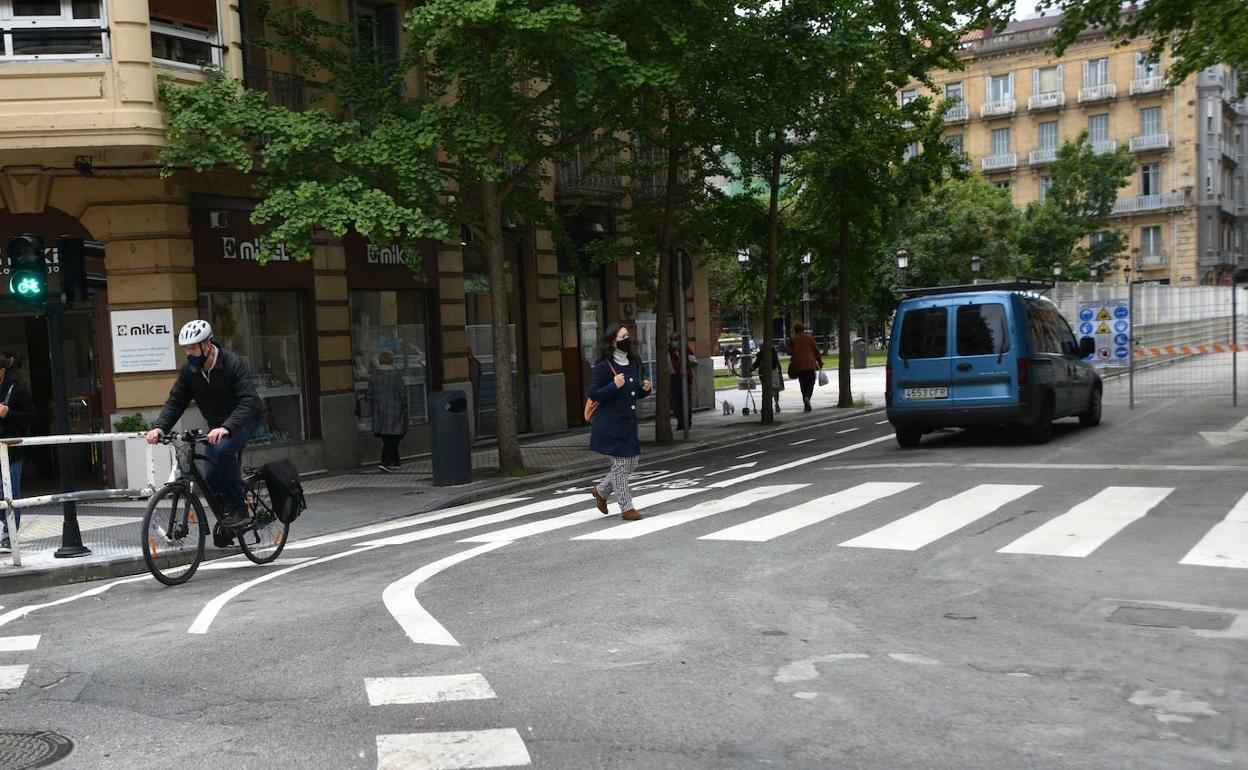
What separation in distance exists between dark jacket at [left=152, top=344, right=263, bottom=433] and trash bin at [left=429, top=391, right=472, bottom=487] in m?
5.80

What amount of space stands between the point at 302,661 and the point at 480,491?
825 cm

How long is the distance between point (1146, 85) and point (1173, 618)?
7242cm

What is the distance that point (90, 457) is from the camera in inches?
655

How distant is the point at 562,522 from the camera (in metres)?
10.9

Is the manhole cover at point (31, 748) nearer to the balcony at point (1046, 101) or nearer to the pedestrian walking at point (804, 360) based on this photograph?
the pedestrian walking at point (804, 360)

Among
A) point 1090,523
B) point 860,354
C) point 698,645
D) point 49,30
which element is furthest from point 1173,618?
point 860,354

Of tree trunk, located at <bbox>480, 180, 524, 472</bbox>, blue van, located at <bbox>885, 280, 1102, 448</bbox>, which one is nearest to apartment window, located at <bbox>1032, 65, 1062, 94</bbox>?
blue van, located at <bbox>885, 280, 1102, 448</bbox>

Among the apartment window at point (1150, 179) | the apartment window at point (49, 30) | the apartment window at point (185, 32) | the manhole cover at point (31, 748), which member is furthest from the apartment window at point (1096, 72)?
the manhole cover at point (31, 748)

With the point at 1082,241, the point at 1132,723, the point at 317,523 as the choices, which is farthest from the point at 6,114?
the point at 1082,241

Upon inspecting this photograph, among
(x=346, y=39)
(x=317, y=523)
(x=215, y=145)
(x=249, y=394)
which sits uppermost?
(x=346, y=39)

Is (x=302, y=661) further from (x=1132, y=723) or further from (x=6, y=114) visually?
(x=6, y=114)

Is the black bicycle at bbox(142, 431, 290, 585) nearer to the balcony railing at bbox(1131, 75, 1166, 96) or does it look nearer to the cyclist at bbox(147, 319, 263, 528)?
the cyclist at bbox(147, 319, 263, 528)

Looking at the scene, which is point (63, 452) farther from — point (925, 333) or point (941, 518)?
point (925, 333)

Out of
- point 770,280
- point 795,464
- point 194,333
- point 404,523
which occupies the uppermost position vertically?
point 770,280
